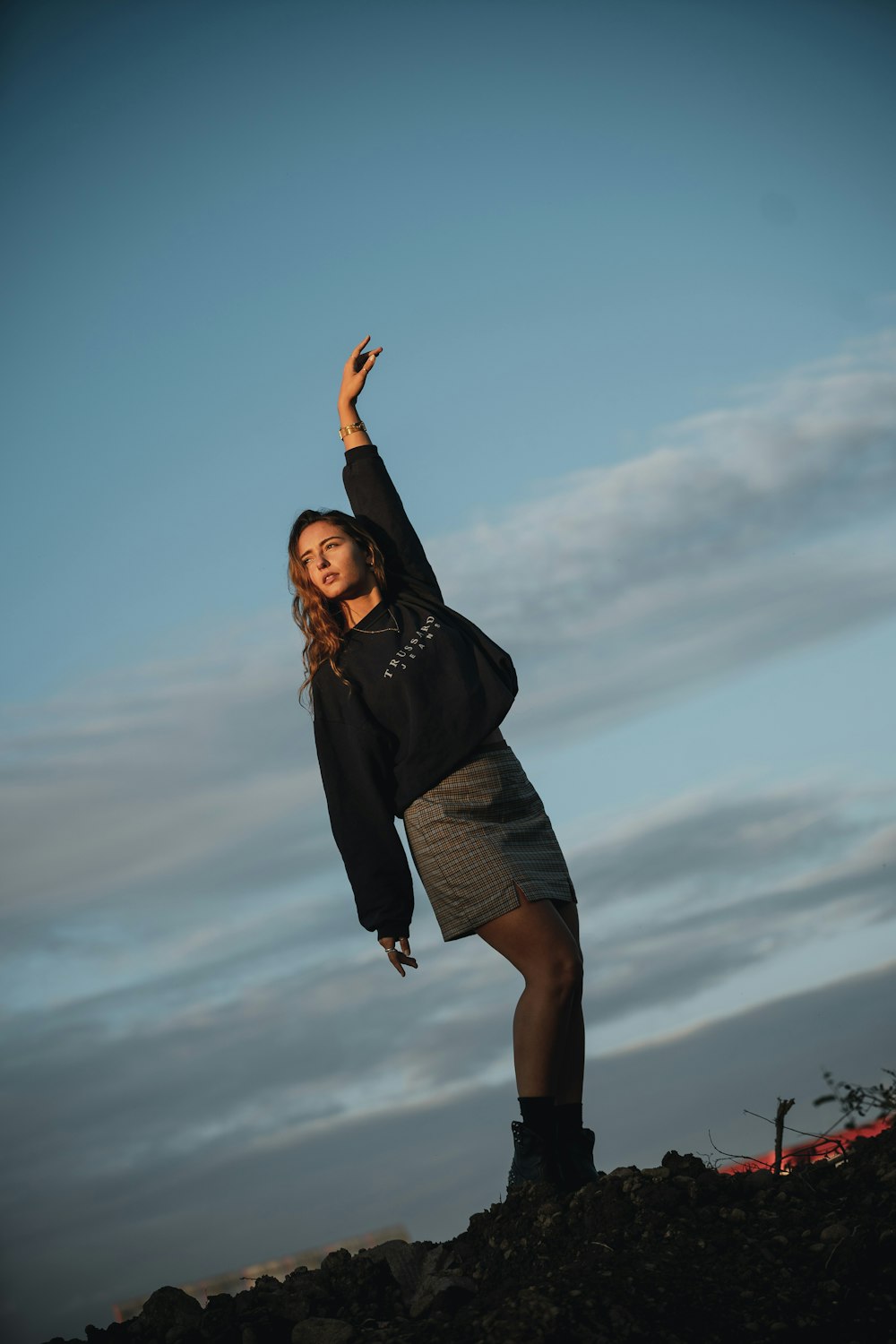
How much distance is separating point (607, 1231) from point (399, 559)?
2295mm

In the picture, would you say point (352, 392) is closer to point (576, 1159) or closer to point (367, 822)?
point (367, 822)

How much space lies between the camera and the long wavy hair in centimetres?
414

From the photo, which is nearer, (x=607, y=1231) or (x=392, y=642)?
(x=607, y=1231)

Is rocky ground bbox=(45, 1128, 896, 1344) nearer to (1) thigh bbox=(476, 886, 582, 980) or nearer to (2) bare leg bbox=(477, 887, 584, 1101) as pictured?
(2) bare leg bbox=(477, 887, 584, 1101)

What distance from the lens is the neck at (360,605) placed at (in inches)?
165

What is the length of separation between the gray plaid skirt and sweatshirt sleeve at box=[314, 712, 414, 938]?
3.7 inches

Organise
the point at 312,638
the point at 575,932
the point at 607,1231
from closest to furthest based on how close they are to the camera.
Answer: the point at 607,1231, the point at 575,932, the point at 312,638

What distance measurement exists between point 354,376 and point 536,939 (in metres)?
2.16

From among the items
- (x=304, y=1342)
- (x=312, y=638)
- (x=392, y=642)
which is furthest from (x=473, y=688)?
(x=304, y=1342)

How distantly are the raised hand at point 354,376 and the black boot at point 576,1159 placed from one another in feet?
8.65

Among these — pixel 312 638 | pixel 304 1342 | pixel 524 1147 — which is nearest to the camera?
pixel 304 1342

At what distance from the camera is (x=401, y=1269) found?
334 cm

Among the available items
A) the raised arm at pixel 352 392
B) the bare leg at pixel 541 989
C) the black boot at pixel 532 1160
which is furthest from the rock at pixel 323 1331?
the raised arm at pixel 352 392

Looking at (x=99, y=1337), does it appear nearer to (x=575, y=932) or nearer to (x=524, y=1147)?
(x=524, y=1147)
